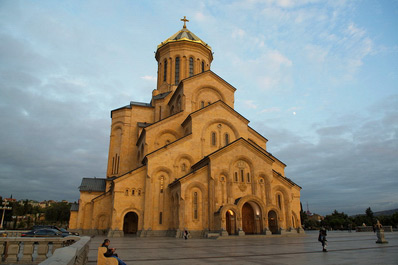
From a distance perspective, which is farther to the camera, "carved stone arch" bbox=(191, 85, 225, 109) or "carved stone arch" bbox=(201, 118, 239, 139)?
"carved stone arch" bbox=(191, 85, 225, 109)

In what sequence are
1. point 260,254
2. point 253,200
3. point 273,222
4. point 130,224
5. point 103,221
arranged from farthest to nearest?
point 130,224 → point 103,221 → point 273,222 → point 253,200 → point 260,254

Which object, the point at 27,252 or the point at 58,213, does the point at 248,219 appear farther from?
the point at 58,213

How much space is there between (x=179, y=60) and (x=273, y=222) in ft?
92.5

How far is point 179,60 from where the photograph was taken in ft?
140

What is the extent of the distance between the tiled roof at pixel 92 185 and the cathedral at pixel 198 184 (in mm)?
125

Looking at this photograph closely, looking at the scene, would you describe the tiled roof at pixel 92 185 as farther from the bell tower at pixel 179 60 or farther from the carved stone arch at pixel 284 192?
the carved stone arch at pixel 284 192

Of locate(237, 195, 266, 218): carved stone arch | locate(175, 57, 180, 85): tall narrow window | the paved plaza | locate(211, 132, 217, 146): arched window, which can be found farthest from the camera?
locate(175, 57, 180, 85): tall narrow window

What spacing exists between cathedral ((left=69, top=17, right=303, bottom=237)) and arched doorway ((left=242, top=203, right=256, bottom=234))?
0.09 meters

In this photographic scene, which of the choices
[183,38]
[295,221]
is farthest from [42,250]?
[183,38]

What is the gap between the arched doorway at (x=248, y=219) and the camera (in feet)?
84.9

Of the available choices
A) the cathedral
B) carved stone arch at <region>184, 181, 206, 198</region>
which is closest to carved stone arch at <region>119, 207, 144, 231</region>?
the cathedral

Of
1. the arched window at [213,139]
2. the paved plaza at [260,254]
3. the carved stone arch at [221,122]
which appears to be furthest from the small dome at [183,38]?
the paved plaza at [260,254]

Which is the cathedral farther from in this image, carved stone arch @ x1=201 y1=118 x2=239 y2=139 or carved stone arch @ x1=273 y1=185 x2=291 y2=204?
carved stone arch @ x1=273 y1=185 x2=291 y2=204

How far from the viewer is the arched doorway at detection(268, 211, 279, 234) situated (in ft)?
85.1
